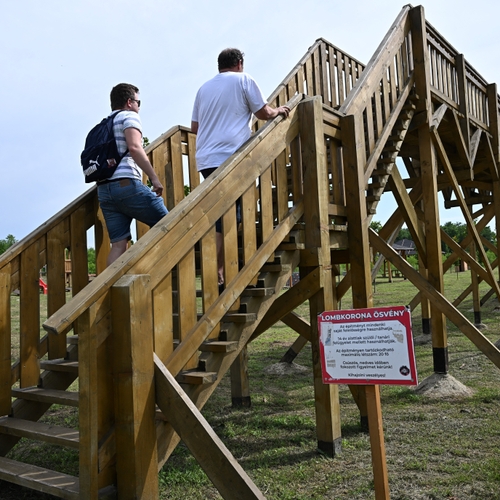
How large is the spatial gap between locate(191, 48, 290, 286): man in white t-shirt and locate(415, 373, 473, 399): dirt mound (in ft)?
11.2

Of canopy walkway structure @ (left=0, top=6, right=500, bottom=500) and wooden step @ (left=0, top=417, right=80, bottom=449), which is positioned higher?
canopy walkway structure @ (left=0, top=6, right=500, bottom=500)

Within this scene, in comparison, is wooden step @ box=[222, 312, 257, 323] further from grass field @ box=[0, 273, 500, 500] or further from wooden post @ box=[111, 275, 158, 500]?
grass field @ box=[0, 273, 500, 500]

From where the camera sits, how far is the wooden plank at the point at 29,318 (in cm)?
388

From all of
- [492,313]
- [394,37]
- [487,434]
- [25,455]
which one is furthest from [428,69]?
[492,313]

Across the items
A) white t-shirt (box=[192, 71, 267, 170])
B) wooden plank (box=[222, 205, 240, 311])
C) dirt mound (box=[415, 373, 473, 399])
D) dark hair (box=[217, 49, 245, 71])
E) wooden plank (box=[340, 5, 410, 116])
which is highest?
wooden plank (box=[340, 5, 410, 116])

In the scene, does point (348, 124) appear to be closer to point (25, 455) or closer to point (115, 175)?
point (115, 175)

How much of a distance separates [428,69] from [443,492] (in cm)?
534

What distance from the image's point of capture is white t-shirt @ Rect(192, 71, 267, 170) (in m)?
4.00

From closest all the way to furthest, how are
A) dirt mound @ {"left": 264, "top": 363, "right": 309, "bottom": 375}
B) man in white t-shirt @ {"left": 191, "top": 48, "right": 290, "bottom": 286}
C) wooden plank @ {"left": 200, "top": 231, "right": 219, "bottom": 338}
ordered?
wooden plank @ {"left": 200, "top": 231, "right": 219, "bottom": 338} < man in white t-shirt @ {"left": 191, "top": 48, "right": 290, "bottom": 286} < dirt mound @ {"left": 264, "top": 363, "right": 309, "bottom": 375}

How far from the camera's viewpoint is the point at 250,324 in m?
3.61

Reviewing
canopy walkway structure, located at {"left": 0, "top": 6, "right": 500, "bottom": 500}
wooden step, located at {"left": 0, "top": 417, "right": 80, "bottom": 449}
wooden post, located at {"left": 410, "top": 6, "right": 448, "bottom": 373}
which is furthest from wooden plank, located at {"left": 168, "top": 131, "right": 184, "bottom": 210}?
wooden post, located at {"left": 410, "top": 6, "right": 448, "bottom": 373}

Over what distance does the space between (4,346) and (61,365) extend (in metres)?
0.46

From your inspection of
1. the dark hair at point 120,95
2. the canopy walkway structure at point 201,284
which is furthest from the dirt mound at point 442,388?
the dark hair at point 120,95

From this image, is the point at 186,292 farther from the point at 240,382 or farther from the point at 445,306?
the point at 445,306
